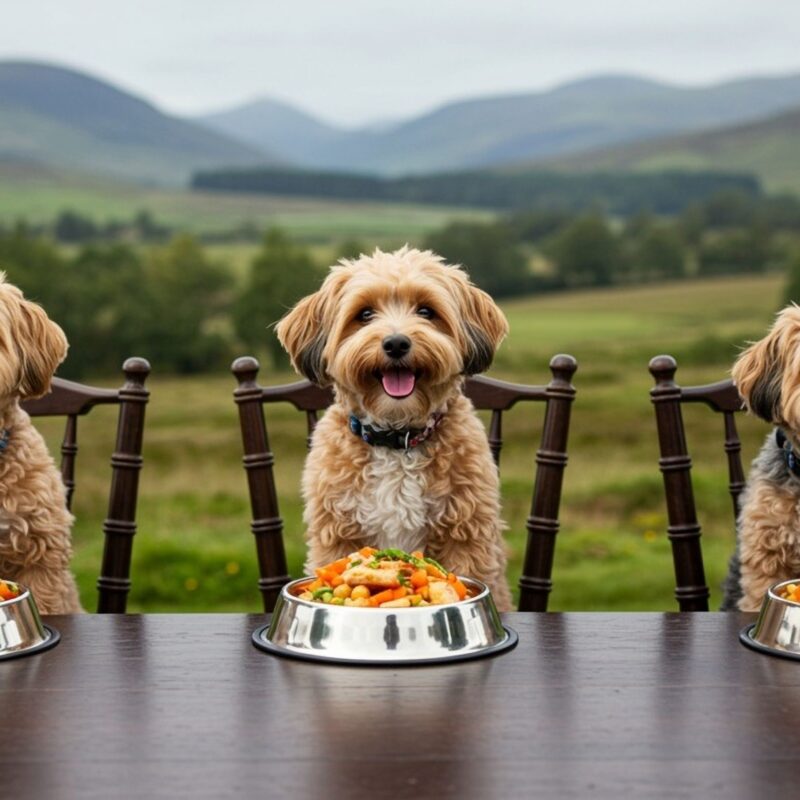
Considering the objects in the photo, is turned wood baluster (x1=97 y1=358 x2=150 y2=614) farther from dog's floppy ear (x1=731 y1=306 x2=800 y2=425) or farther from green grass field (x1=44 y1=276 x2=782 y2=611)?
green grass field (x1=44 y1=276 x2=782 y2=611)

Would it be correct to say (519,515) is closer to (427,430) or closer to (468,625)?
(427,430)

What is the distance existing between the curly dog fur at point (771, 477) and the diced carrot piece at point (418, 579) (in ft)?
4.06

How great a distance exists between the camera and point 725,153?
13430 millimetres

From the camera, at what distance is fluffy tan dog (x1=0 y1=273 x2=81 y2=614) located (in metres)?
3.28

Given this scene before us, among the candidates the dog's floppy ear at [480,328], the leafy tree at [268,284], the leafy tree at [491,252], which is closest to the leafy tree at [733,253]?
the leafy tree at [491,252]

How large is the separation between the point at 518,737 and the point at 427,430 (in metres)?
1.49

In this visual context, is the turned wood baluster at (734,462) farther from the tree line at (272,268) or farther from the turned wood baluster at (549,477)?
the tree line at (272,268)

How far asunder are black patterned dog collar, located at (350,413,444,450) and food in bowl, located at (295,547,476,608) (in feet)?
2.80

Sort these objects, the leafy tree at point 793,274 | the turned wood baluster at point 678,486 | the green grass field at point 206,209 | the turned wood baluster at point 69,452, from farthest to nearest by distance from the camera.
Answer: the green grass field at point 206,209 < the leafy tree at point 793,274 < the turned wood baluster at point 69,452 < the turned wood baluster at point 678,486

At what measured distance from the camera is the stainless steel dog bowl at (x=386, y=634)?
7.48ft

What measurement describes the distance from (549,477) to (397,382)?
62cm

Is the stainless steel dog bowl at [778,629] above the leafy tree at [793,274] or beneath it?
beneath

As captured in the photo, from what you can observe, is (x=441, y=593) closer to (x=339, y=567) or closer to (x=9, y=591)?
(x=339, y=567)

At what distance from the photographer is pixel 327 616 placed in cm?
232
